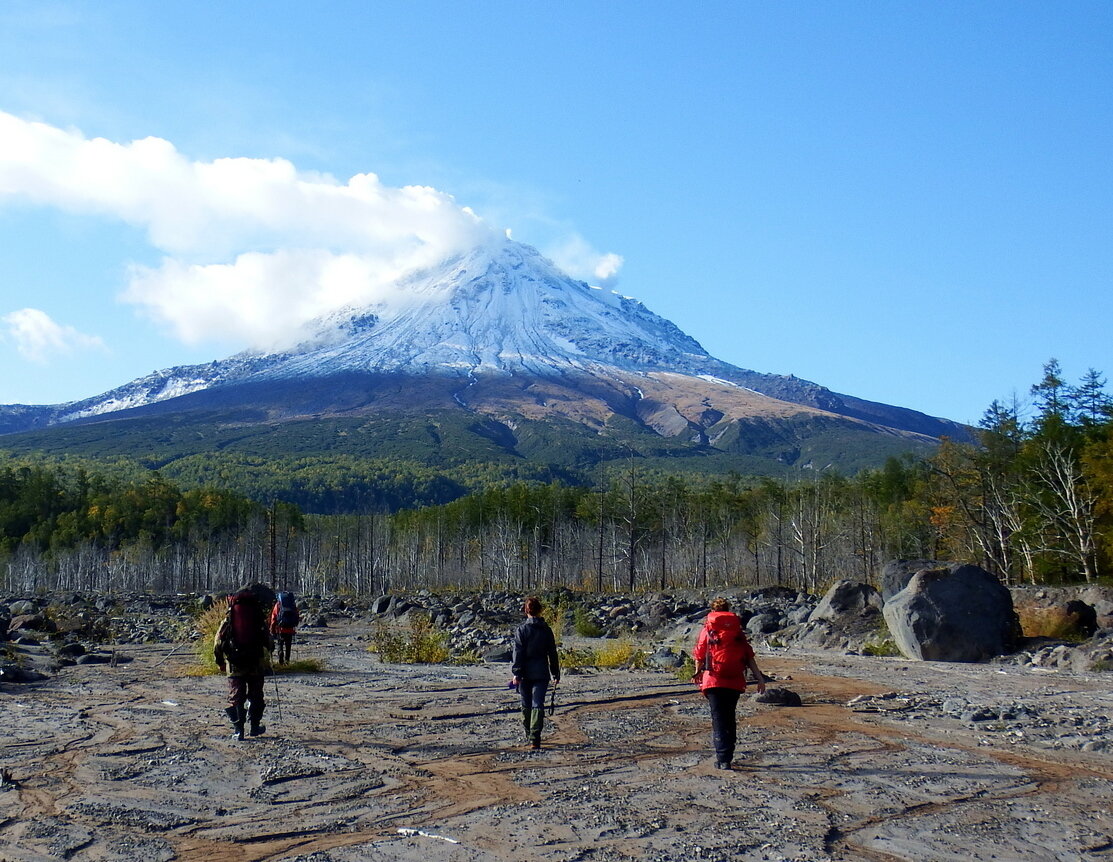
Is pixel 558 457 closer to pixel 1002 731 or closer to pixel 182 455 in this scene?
pixel 182 455

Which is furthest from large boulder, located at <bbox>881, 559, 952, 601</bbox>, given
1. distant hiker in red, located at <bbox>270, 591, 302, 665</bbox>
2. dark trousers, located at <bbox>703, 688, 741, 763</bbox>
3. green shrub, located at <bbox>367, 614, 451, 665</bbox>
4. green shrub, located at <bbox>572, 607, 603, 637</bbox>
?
dark trousers, located at <bbox>703, 688, 741, 763</bbox>

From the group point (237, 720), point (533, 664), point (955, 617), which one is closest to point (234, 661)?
point (237, 720)

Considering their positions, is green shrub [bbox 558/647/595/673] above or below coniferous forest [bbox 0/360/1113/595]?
below

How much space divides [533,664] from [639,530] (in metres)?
73.5

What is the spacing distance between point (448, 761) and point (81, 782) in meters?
3.21

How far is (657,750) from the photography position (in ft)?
32.2

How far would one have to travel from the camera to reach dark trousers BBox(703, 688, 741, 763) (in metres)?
8.71

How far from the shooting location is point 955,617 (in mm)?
20797

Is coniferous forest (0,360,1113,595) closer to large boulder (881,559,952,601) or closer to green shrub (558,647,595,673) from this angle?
large boulder (881,559,952,601)

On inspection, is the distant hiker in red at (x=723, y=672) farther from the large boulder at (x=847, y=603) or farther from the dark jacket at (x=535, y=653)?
the large boulder at (x=847, y=603)

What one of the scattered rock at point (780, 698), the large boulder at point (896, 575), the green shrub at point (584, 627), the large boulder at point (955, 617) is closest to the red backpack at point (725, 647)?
the scattered rock at point (780, 698)

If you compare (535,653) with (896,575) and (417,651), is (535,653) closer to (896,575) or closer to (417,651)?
(417,651)

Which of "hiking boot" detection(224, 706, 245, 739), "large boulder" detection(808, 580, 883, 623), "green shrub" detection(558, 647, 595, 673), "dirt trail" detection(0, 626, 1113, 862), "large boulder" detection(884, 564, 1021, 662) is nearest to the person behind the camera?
"dirt trail" detection(0, 626, 1113, 862)

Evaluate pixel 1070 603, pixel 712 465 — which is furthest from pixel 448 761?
pixel 712 465
